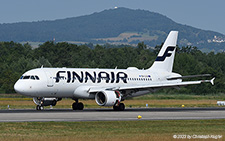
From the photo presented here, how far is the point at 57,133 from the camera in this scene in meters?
30.0

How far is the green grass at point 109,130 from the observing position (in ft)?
92.1

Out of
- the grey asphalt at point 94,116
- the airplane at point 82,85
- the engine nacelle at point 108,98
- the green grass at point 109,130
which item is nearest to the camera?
the green grass at point 109,130

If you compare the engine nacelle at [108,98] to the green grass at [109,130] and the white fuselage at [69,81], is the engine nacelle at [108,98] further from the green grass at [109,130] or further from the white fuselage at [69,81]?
the green grass at [109,130]

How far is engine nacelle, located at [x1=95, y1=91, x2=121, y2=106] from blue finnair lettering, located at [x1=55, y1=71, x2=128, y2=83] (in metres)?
2.42

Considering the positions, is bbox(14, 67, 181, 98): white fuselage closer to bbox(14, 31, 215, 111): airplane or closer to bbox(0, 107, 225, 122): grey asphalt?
bbox(14, 31, 215, 111): airplane

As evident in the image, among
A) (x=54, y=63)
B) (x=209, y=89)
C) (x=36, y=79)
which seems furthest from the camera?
(x=54, y=63)

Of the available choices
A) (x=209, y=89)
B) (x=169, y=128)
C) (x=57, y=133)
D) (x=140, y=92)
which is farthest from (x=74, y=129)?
(x=209, y=89)

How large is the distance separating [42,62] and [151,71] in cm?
8870

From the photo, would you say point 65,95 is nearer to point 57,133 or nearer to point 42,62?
point 57,133

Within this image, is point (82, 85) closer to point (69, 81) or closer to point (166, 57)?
point (69, 81)

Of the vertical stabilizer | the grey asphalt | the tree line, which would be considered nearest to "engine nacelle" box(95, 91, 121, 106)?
the grey asphalt

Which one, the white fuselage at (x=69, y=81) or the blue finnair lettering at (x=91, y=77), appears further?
the blue finnair lettering at (x=91, y=77)

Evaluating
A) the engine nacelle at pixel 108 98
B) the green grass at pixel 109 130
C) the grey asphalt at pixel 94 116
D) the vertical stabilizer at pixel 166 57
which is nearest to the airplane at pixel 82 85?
the engine nacelle at pixel 108 98

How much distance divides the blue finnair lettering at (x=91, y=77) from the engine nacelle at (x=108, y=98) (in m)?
2.42
